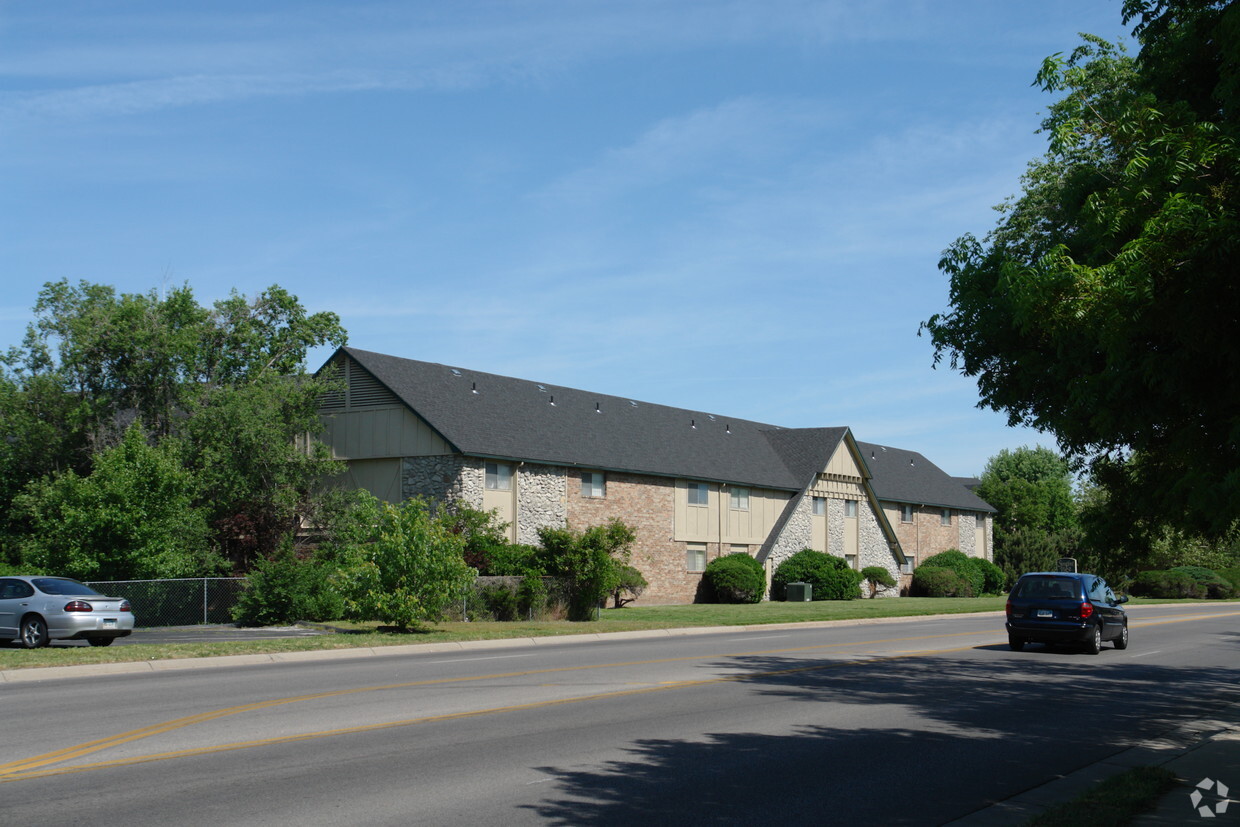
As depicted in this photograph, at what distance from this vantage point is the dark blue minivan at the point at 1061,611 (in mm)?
22328

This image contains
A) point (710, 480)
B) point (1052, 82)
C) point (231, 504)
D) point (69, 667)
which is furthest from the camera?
point (710, 480)

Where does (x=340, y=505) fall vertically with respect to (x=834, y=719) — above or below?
above

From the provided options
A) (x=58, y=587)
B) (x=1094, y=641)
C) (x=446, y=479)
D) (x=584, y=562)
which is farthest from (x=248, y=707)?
(x=446, y=479)

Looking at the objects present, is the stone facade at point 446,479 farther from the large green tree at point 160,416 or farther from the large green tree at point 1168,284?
the large green tree at point 1168,284

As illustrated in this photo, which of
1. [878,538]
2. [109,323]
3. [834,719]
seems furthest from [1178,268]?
[878,538]

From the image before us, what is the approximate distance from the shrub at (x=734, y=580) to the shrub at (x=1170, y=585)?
31000 millimetres

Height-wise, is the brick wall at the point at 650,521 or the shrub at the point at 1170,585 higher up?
the brick wall at the point at 650,521

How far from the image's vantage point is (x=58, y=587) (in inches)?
883

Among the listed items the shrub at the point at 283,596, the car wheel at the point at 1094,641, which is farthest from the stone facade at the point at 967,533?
the shrub at the point at 283,596

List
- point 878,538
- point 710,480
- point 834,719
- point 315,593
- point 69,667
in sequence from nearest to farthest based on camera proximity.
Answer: point 834,719
point 69,667
point 315,593
point 710,480
point 878,538

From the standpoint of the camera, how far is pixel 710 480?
45844 millimetres

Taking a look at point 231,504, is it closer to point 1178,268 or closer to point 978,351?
point 978,351

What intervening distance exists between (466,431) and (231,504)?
7.96 metres

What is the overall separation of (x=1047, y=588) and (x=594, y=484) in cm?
2090
